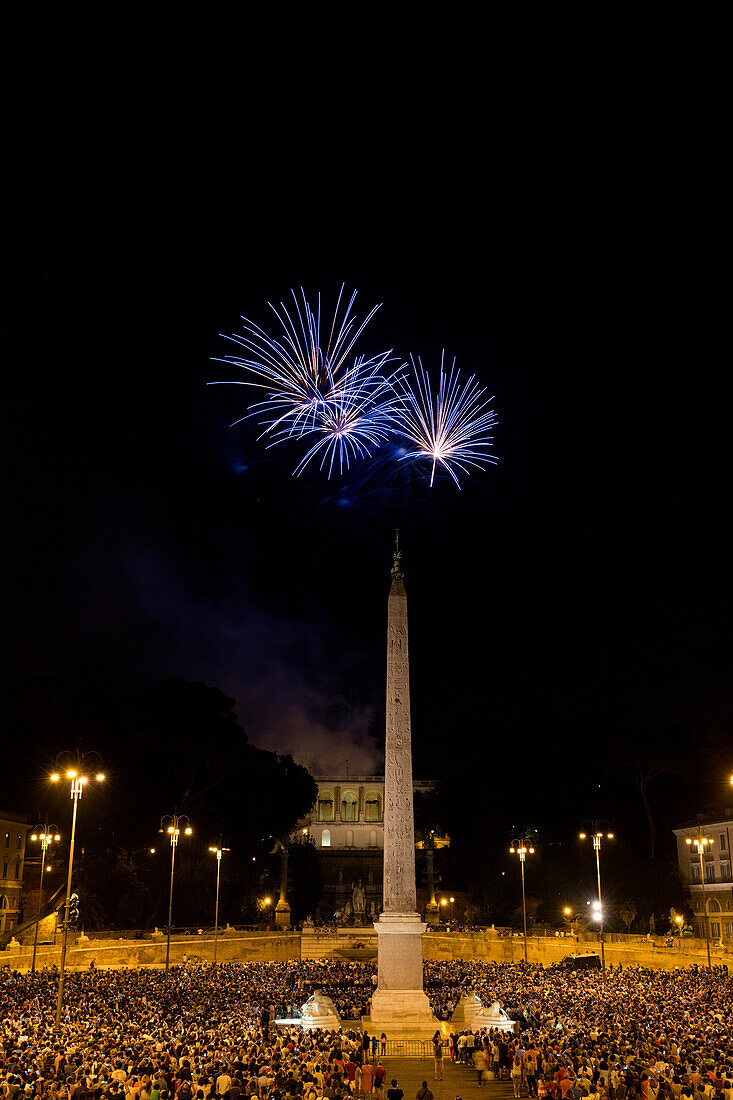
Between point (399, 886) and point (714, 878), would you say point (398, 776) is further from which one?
point (714, 878)

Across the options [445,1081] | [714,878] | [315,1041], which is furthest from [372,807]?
[315,1041]

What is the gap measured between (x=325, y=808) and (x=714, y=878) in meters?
60.0

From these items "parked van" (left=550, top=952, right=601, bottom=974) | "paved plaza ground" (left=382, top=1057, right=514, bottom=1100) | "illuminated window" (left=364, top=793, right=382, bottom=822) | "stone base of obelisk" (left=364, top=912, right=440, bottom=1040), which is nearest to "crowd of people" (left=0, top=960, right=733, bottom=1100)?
"paved plaza ground" (left=382, top=1057, right=514, bottom=1100)

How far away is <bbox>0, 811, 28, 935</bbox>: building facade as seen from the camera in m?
48.2

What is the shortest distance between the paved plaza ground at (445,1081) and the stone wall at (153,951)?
60.0 feet

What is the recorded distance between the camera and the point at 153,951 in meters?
39.8

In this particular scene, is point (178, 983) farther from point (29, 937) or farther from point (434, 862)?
point (434, 862)

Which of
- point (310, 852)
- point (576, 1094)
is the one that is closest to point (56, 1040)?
point (576, 1094)

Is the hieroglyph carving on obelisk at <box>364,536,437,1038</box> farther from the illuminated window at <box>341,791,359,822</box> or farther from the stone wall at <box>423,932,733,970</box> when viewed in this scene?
the illuminated window at <box>341,791,359,822</box>

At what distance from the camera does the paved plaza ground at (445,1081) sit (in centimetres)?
1678

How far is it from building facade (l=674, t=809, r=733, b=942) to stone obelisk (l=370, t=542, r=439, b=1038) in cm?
2516

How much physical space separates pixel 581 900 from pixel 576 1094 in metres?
38.9

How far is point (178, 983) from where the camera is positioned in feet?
91.8

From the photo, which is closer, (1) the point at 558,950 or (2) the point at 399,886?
(2) the point at 399,886
